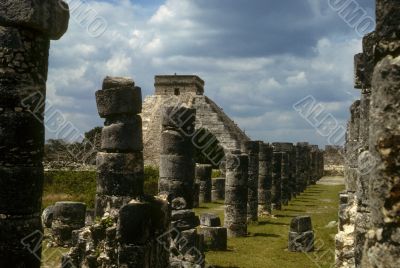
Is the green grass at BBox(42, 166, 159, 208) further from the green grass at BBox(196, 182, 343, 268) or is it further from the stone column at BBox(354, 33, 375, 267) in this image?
the stone column at BBox(354, 33, 375, 267)

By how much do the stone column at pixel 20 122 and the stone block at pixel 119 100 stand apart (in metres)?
4.43

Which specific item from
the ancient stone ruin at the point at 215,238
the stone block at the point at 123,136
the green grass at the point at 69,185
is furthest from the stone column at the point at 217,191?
the stone block at the point at 123,136

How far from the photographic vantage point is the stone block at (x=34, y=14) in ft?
22.1

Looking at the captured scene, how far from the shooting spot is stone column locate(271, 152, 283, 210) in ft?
83.0

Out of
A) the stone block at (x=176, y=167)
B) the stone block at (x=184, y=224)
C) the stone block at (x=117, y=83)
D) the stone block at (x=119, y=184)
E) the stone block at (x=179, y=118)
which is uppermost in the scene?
the stone block at (x=117, y=83)

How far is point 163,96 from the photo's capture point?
46.7m

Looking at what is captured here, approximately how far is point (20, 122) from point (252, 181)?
15723mm

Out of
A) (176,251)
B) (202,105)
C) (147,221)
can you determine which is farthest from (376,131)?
(202,105)

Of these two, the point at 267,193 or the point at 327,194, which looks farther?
the point at 327,194

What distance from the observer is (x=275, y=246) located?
1573 centimetres

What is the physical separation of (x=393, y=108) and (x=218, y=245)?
12.9 metres

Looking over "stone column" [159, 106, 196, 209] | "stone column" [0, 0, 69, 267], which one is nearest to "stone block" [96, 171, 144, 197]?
"stone column" [159, 106, 196, 209]

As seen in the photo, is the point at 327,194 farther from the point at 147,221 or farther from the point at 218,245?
the point at 147,221

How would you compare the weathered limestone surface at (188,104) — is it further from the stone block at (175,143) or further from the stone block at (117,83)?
the stone block at (117,83)
